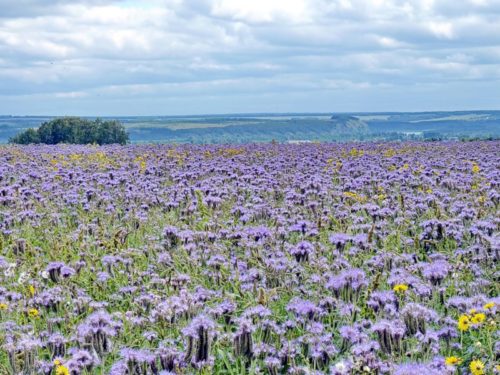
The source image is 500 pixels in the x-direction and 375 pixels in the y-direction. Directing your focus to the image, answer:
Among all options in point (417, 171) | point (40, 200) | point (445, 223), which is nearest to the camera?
point (445, 223)

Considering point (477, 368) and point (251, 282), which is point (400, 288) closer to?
point (477, 368)

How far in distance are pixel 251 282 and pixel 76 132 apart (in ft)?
183

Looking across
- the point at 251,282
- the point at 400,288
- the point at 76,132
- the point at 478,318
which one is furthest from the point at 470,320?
the point at 76,132

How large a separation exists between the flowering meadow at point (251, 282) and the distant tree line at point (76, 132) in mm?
48693

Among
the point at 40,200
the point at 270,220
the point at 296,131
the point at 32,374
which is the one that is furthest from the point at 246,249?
the point at 296,131

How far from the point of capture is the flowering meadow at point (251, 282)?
14.2ft

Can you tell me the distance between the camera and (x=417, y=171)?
46.3 feet

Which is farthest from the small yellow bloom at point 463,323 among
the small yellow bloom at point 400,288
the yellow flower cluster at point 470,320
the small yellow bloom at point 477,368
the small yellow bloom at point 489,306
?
the small yellow bloom at point 400,288

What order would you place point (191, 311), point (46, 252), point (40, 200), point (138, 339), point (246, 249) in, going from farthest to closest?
point (40, 200)
point (46, 252)
point (246, 249)
point (138, 339)
point (191, 311)

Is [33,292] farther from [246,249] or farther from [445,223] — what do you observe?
[445,223]

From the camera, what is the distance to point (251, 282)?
6211 mm

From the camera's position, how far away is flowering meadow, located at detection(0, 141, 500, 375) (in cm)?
433

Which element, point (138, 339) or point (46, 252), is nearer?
point (138, 339)

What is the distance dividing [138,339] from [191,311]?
54 centimetres
